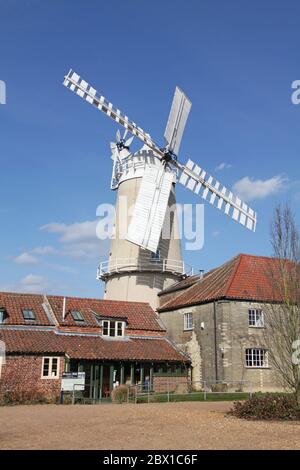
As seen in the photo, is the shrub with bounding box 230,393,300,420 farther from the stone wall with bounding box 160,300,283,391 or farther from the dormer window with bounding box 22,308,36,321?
the dormer window with bounding box 22,308,36,321

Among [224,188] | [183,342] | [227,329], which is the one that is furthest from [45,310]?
[224,188]

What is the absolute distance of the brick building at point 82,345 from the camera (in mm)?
26453

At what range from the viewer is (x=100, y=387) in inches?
1115

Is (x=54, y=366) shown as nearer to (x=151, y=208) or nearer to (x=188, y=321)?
(x=188, y=321)

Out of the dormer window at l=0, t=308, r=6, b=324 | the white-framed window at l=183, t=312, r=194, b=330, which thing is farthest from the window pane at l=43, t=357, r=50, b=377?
the white-framed window at l=183, t=312, r=194, b=330

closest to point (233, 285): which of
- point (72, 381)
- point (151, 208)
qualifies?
point (151, 208)

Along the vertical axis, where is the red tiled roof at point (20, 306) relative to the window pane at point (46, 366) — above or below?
above

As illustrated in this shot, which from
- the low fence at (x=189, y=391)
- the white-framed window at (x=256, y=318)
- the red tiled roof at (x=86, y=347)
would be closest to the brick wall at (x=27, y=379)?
the red tiled roof at (x=86, y=347)

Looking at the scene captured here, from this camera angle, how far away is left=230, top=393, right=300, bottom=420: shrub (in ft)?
51.7

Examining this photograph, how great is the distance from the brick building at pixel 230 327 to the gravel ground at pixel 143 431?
11.4 metres

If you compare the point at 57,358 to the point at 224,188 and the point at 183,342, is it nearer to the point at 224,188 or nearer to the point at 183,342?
the point at 183,342

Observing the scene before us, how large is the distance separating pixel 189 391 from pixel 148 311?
709 centimetres

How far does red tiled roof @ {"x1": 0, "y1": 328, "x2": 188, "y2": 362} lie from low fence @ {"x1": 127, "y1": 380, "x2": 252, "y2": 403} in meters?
1.60

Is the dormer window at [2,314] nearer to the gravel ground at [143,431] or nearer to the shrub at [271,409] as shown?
the gravel ground at [143,431]
